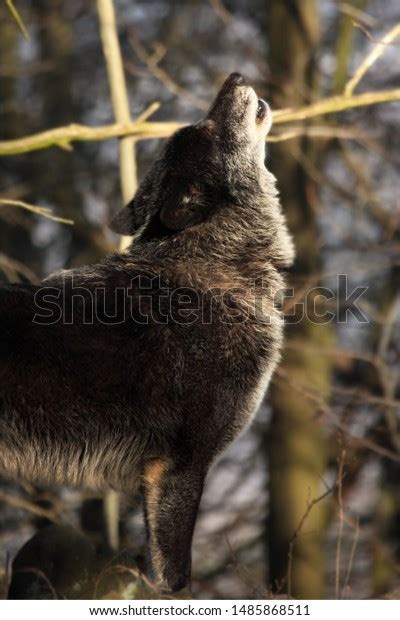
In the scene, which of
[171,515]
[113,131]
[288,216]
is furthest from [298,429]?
[171,515]

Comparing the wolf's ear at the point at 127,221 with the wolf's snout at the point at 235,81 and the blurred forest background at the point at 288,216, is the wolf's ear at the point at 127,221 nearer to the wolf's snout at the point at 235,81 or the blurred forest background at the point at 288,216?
the wolf's snout at the point at 235,81

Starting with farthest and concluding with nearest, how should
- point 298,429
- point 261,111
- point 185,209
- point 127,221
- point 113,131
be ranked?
point 298,429
point 113,131
point 261,111
point 127,221
point 185,209

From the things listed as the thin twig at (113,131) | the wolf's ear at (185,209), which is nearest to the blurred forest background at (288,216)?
the thin twig at (113,131)

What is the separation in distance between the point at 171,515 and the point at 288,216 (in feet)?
18.7

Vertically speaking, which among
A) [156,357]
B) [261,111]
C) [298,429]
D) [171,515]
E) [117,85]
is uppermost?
[117,85]

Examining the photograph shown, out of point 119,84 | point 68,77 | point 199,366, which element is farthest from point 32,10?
point 199,366

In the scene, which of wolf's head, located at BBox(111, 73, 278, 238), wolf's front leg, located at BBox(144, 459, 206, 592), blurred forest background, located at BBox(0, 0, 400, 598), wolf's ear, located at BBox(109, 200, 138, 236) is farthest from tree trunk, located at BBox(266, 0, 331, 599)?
wolf's front leg, located at BBox(144, 459, 206, 592)

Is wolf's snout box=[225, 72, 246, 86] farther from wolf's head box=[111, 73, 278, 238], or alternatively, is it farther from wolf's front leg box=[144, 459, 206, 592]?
wolf's front leg box=[144, 459, 206, 592]

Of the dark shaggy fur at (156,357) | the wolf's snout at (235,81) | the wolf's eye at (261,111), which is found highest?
the wolf's snout at (235,81)

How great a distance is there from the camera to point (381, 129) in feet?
32.7

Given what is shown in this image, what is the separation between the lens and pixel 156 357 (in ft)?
13.3

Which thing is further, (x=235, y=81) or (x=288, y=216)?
(x=288, y=216)

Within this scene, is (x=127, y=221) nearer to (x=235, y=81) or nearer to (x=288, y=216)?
(x=235, y=81)

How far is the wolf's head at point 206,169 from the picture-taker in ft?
14.9
